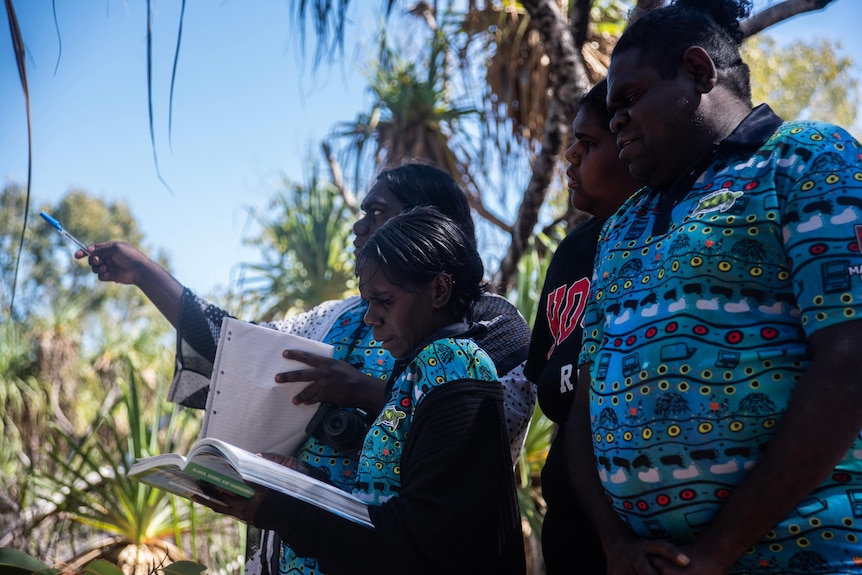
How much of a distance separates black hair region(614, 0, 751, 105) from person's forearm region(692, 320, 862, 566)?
0.64 meters

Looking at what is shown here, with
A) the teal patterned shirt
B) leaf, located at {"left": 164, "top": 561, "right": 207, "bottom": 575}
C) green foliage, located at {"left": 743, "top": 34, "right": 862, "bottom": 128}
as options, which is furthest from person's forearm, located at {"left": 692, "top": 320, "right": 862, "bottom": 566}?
green foliage, located at {"left": 743, "top": 34, "right": 862, "bottom": 128}

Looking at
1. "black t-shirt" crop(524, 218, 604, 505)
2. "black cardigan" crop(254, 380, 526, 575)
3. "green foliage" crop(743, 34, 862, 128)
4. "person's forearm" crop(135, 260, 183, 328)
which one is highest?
"green foliage" crop(743, 34, 862, 128)

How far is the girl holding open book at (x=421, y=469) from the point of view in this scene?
1.75 meters

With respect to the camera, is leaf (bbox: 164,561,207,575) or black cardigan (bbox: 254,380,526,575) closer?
leaf (bbox: 164,561,207,575)

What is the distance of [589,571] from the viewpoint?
71.2 inches

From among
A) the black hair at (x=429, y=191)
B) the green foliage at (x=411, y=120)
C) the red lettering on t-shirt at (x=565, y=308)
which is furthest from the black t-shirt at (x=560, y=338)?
the green foliage at (x=411, y=120)

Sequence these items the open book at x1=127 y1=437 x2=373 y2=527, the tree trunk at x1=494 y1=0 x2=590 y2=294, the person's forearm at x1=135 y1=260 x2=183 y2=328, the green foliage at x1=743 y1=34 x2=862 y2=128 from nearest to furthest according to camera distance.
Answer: the open book at x1=127 y1=437 x2=373 y2=527
the person's forearm at x1=135 y1=260 x2=183 y2=328
the tree trunk at x1=494 y1=0 x2=590 y2=294
the green foliage at x1=743 y1=34 x2=862 y2=128

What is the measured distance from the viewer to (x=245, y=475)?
158cm

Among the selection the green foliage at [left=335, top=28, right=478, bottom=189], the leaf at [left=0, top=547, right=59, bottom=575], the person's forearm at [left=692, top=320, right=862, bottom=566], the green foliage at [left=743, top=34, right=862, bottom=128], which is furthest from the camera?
the green foliage at [left=743, top=34, right=862, bottom=128]

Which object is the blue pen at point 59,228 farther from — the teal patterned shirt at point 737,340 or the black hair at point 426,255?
the teal patterned shirt at point 737,340

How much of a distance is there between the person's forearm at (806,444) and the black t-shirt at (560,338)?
21.3 inches

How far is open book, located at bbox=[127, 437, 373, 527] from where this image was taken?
64.3 inches

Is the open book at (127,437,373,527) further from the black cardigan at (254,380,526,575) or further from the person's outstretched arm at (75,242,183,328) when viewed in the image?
the person's outstretched arm at (75,242,183,328)

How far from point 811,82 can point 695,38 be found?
19099 millimetres
